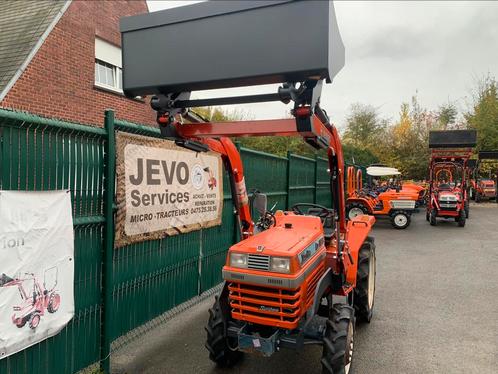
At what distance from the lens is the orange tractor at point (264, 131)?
1.99 m

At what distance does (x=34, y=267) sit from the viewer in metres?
2.65

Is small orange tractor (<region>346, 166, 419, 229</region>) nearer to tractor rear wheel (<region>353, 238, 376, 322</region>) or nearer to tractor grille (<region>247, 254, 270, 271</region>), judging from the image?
tractor rear wheel (<region>353, 238, 376, 322</region>)

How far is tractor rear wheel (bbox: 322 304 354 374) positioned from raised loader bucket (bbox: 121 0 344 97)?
6.19ft

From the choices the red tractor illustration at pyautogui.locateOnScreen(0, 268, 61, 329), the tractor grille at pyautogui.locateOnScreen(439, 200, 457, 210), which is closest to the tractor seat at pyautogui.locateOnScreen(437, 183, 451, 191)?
the tractor grille at pyautogui.locateOnScreen(439, 200, 457, 210)

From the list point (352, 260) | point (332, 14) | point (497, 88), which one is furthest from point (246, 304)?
point (497, 88)

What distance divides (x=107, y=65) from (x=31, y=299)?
10.0m

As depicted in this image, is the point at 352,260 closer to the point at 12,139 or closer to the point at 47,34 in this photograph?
the point at 12,139

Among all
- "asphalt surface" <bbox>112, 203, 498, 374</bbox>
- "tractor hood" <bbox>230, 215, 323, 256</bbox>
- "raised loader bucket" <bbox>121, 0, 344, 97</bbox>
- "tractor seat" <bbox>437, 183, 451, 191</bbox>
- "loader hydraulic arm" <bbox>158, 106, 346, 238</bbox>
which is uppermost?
"raised loader bucket" <bbox>121, 0, 344, 97</bbox>

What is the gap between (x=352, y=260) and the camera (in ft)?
12.6

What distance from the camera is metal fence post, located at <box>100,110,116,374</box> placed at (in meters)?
3.31

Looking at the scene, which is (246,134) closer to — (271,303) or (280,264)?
(280,264)

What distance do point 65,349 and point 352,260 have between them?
8.63ft

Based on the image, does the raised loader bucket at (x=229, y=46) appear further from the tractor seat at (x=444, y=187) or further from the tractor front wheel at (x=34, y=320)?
the tractor seat at (x=444, y=187)

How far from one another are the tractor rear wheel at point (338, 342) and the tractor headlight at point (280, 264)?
60 cm
